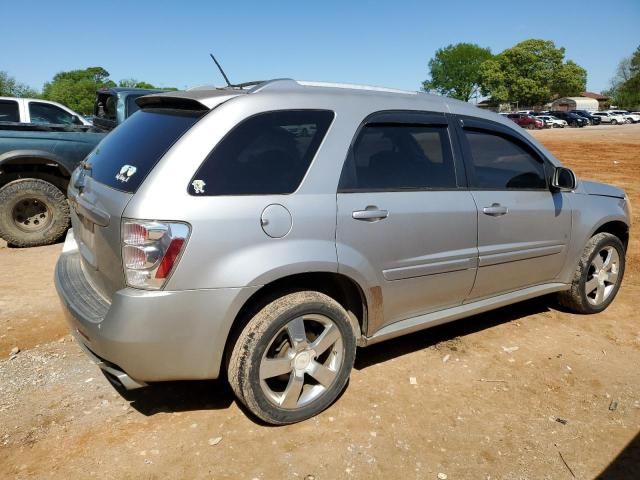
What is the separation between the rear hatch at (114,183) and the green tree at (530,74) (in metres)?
89.0

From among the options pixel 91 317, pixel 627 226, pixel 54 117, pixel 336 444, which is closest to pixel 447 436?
pixel 336 444

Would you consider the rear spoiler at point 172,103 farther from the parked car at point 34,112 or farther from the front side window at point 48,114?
the front side window at point 48,114

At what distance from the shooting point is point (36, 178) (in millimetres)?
6270

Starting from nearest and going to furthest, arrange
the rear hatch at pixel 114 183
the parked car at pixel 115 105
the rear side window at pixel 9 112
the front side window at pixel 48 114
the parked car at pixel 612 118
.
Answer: the rear hatch at pixel 114 183, the parked car at pixel 115 105, the rear side window at pixel 9 112, the front side window at pixel 48 114, the parked car at pixel 612 118

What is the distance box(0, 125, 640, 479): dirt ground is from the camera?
2.48 metres

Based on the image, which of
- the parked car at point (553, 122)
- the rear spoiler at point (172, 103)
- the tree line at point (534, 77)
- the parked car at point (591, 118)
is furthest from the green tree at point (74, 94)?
the rear spoiler at point (172, 103)

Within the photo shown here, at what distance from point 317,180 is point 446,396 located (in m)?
1.57

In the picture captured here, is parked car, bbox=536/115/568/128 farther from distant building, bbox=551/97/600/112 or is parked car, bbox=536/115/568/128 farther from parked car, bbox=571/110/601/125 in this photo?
distant building, bbox=551/97/600/112

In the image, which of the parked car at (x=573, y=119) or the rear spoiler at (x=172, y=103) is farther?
the parked car at (x=573, y=119)

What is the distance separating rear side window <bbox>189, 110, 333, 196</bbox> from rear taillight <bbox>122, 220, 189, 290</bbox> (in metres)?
0.21

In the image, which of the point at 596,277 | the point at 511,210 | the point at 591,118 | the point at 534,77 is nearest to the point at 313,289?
the point at 511,210

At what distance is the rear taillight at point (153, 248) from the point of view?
7.47 feet

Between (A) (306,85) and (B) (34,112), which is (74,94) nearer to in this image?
(B) (34,112)

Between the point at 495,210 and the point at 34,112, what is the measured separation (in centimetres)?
819
